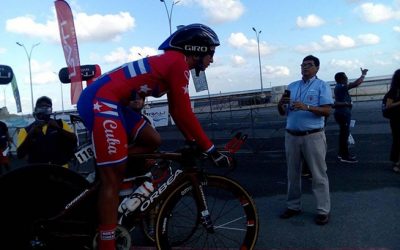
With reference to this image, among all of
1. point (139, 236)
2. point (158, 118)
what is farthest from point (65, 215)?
point (158, 118)

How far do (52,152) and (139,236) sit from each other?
139cm

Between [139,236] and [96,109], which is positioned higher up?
[96,109]

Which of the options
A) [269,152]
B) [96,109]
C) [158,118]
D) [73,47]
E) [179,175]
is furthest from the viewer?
[158,118]

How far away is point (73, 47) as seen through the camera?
31.7ft

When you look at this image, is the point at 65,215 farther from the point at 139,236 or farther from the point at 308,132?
the point at 308,132

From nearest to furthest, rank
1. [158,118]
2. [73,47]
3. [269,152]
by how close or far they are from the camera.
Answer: [73,47], [269,152], [158,118]

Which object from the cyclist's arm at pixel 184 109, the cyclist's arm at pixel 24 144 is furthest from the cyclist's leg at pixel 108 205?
the cyclist's arm at pixel 24 144

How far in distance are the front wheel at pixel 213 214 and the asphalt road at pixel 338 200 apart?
59 centimetres

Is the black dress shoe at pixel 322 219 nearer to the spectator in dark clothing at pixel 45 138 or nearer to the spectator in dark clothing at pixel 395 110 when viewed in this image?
the spectator in dark clothing at pixel 45 138

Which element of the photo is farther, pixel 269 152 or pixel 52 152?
pixel 269 152

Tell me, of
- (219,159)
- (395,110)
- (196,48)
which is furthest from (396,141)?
(196,48)

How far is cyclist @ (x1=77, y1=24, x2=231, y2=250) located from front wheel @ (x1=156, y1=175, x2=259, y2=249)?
0.38m

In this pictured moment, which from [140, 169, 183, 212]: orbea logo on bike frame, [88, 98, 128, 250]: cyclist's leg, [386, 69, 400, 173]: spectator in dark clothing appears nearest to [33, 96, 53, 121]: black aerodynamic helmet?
[88, 98, 128, 250]: cyclist's leg

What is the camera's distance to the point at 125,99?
3301 mm
